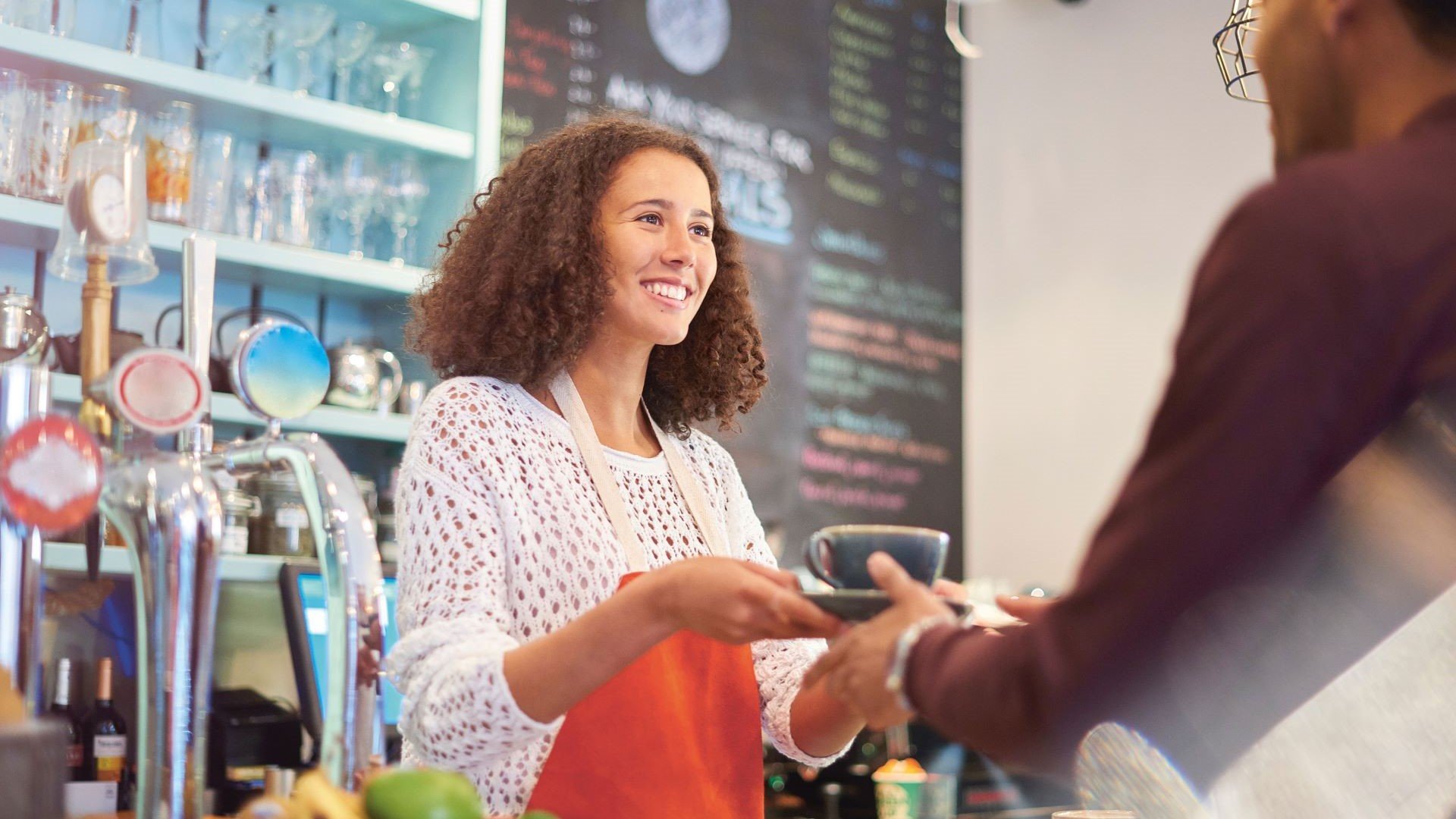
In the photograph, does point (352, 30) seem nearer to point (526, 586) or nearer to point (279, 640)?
point (279, 640)

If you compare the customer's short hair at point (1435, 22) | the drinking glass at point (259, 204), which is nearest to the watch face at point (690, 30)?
the drinking glass at point (259, 204)

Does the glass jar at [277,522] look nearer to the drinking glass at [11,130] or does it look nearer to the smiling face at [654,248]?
the drinking glass at [11,130]

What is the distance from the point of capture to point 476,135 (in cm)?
293

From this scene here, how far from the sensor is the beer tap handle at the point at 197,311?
1173 millimetres

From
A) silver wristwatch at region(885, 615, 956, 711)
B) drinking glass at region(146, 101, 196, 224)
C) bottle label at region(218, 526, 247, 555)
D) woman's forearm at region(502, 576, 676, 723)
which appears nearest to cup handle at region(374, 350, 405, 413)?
bottle label at region(218, 526, 247, 555)

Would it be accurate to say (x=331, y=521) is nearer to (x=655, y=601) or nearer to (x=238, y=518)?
(x=655, y=601)

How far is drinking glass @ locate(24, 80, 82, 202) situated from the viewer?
237cm

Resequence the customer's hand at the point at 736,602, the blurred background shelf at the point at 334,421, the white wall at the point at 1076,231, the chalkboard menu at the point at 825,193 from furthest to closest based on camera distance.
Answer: the white wall at the point at 1076,231 < the chalkboard menu at the point at 825,193 < the blurred background shelf at the point at 334,421 < the customer's hand at the point at 736,602

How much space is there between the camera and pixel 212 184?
8.48 ft

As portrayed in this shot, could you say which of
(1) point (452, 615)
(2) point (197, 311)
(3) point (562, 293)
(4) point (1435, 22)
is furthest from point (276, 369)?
(4) point (1435, 22)

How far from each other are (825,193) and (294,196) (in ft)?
5.91

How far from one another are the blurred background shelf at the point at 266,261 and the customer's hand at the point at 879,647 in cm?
169

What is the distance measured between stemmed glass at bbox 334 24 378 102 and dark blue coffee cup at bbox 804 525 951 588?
192 centimetres

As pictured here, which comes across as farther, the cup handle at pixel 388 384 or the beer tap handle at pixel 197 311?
the cup handle at pixel 388 384
